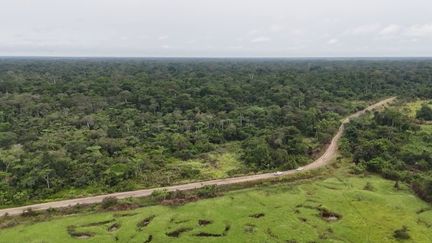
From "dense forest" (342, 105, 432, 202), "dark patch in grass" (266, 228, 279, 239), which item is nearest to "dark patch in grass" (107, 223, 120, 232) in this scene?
"dark patch in grass" (266, 228, 279, 239)

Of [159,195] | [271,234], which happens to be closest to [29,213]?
[159,195]

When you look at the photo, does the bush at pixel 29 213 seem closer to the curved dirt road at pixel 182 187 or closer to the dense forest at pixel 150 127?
the curved dirt road at pixel 182 187

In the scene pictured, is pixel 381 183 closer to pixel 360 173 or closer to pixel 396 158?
pixel 360 173

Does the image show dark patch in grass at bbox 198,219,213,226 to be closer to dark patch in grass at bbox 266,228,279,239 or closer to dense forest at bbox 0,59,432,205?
dark patch in grass at bbox 266,228,279,239

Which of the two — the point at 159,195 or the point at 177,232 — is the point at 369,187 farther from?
the point at 159,195

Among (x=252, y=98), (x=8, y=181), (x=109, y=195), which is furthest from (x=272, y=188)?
(x=252, y=98)
